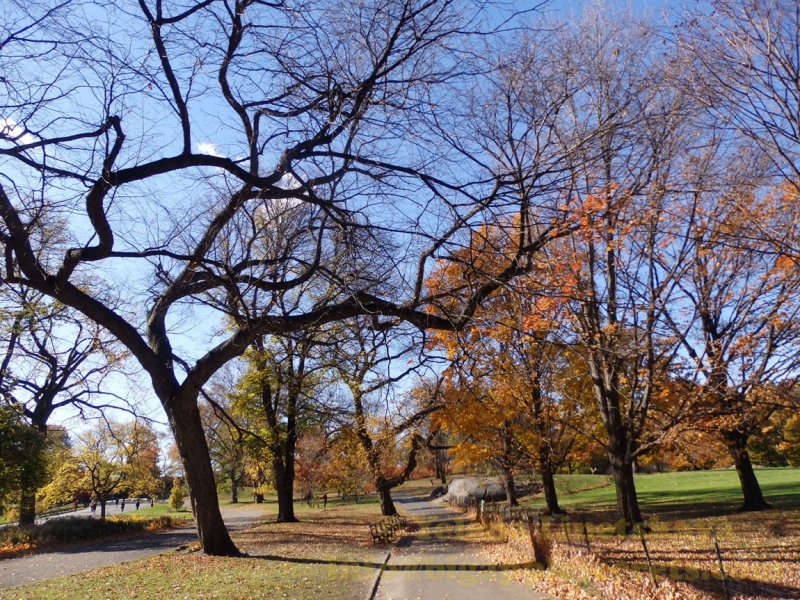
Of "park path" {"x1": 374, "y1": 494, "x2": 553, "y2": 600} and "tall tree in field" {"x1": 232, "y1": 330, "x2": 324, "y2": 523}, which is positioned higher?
"tall tree in field" {"x1": 232, "y1": 330, "x2": 324, "y2": 523}

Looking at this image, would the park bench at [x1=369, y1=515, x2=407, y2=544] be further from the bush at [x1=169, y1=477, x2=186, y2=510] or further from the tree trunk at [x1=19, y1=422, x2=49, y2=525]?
the bush at [x1=169, y1=477, x2=186, y2=510]

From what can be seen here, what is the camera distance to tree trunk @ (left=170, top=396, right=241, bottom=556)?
34.8 ft

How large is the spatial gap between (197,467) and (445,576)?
5.21 meters

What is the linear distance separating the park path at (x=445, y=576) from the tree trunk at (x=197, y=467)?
3.64m

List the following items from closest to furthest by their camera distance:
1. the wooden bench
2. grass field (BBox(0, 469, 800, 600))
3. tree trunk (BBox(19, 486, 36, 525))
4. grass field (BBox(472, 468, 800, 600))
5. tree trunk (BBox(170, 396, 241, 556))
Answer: grass field (BBox(472, 468, 800, 600)), grass field (BBox(0, 469, 800, 600)), tree trunk (BBox(170, 396, 241, 556)), the wooden bench, tree trunk (BBox(19, 486, 36, 525))

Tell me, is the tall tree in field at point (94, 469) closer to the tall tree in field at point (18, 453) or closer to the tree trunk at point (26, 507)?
the tree trunk at point (26, 507)

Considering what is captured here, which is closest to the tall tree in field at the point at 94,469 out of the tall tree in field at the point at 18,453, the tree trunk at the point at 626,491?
the tall tree in field at the point at 18,453

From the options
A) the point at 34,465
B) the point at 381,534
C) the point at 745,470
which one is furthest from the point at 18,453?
the point at 745,470

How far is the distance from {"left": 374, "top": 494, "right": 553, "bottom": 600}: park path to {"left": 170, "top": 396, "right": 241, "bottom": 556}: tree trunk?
12.0ft

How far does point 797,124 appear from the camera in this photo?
6301 mm

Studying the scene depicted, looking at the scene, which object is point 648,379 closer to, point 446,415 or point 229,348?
point 446,415

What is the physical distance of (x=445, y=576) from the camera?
10359 millimetres

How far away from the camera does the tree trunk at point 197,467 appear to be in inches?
418

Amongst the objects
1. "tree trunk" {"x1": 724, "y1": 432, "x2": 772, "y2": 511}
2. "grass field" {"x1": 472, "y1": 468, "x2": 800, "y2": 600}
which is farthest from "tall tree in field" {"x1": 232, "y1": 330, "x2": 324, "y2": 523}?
"tree trunk" {"x1": 724, "y1": 432, "x2": 772, "y2": 511}
